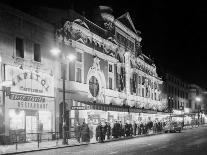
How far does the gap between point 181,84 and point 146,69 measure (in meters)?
40.5

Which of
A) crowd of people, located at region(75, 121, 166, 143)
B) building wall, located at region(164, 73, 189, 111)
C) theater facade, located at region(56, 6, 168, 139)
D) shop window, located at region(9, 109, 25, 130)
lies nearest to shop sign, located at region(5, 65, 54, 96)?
shop window, located at region(9, 109, 25, 130)

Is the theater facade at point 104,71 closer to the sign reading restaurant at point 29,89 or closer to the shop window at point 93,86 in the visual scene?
the shop window at point 93,86

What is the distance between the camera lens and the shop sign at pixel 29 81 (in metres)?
33.2

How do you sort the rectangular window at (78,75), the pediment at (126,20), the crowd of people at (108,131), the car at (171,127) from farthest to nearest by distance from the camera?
the pediment at (126,20)
the car at (171,127)
the rectangular window at (78,75)
the crowd of people at (108,131)

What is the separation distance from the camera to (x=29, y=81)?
117 feet

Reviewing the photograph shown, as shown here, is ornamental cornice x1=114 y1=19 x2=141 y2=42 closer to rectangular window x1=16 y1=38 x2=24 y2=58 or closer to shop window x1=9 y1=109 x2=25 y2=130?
rectangular window x1=16 y1=38 x2=24 y2=58

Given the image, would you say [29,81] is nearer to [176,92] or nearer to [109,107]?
[109,107]

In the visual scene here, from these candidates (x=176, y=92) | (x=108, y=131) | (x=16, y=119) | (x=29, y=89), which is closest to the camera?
(x=16, y=119)

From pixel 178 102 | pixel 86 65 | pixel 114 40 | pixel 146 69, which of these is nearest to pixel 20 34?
pixel 86 65

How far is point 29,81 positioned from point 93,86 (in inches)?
601

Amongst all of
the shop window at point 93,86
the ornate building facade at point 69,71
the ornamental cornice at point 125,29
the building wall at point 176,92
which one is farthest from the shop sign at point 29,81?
the building wall at point 176,92

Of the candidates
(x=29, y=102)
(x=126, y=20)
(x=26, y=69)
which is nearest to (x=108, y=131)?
(x=29, y=102)

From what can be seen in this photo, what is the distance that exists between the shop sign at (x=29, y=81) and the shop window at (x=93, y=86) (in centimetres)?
1060

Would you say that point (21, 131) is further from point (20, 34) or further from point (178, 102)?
point (178, 102)
